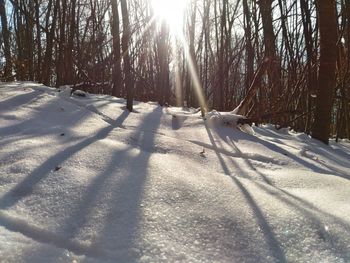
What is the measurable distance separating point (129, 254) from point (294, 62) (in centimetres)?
329

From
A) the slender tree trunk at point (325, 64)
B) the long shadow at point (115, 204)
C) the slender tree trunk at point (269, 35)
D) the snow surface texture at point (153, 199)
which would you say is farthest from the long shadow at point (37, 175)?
the slender tree trunk at point (269, 35)

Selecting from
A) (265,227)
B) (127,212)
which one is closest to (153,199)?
(127,212)

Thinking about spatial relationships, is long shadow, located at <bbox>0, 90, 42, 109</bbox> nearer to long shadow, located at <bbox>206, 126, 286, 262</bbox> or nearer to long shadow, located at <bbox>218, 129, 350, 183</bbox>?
long shadow, located at <bbox>218, 129, 350, 183</bbox>

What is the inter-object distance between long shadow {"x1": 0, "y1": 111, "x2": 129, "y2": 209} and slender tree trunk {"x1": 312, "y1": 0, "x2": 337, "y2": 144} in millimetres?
1542

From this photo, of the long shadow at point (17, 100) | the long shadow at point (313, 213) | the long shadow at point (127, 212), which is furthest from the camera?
the long shadow at point (17, 100)

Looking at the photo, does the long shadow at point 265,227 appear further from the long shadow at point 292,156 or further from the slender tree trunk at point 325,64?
the slender tree trunk at point 325,64

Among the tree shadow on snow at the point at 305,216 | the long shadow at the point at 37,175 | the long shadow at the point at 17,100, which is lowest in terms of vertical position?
the tree shadow on snow at the point at 305,216

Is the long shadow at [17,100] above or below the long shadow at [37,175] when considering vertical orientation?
above

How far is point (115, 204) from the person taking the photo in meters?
1.03

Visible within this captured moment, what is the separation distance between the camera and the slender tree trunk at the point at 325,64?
2479 millimetres

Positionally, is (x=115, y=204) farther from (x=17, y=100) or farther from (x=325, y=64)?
(x=325, y=64)

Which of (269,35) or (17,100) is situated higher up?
(269,35)

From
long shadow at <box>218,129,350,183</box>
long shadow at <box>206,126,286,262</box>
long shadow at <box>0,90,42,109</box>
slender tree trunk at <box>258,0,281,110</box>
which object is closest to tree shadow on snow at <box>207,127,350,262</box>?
long shadow at <box>206,126,286,262</box>

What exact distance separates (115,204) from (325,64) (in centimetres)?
191
